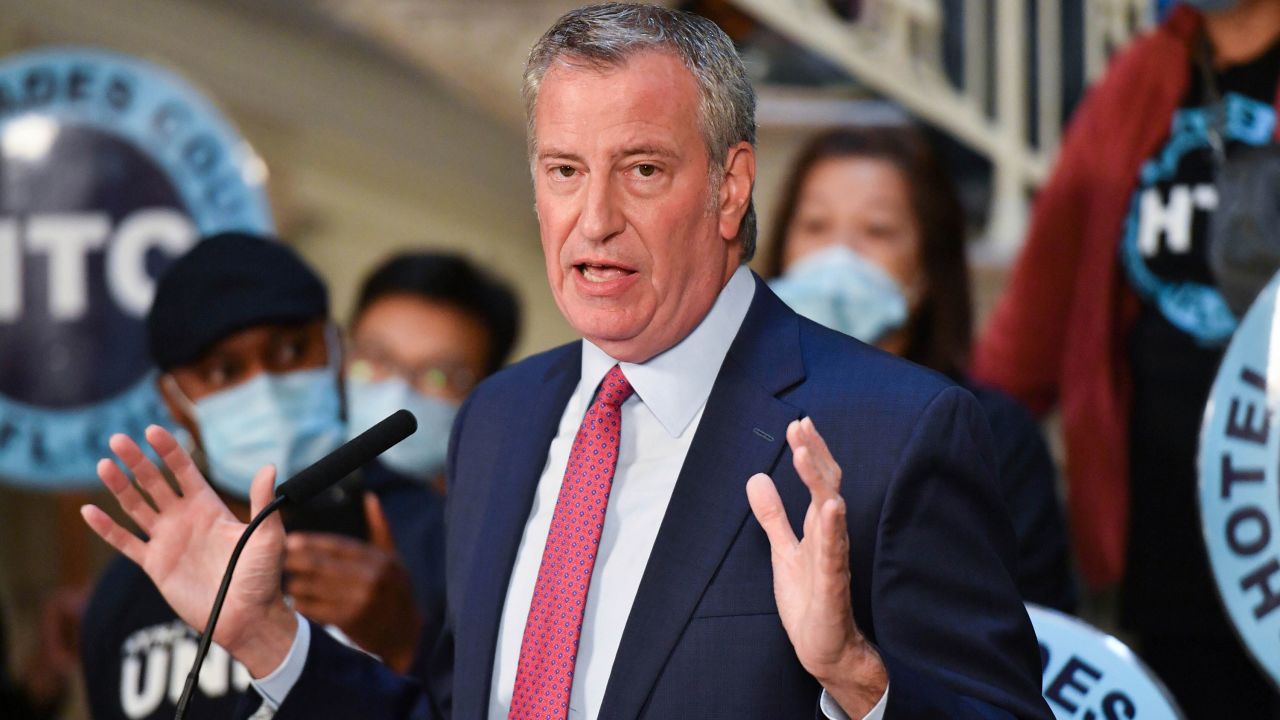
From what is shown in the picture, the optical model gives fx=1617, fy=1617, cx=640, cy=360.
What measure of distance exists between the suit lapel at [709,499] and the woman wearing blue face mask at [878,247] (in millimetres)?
1266

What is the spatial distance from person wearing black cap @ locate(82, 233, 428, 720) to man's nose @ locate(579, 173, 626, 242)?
42.1 inches

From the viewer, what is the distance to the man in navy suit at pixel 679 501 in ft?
4.84

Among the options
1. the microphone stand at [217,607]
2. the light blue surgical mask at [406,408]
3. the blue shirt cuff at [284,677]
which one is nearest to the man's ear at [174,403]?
the light blue surgical mask at [406,408]

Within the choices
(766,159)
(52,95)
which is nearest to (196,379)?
(52,95)

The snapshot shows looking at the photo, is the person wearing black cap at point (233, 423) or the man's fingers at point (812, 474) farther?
the person wearing black cap at point (233, 423)

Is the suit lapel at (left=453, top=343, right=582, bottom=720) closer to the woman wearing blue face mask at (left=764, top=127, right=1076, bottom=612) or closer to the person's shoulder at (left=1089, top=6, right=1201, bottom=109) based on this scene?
the woman wearing blue face mask at (left=764, top=127, right=1076, bottom=612)

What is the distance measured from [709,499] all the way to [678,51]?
1.44ft

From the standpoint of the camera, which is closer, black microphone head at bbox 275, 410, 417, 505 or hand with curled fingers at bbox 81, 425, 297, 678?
black microphone head at bbox 275, 410, 417, 505

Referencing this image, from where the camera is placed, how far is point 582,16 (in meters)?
1.64

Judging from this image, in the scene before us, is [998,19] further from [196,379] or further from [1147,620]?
[196,379]

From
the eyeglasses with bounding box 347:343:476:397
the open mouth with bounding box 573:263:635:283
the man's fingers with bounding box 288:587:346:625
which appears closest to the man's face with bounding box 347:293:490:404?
the eyeglasses with bounding box 347:343:476:397

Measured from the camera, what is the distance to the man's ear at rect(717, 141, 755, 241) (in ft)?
5.38

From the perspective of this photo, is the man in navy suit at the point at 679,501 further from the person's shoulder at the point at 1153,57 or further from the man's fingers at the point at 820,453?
Answer: the person's shoulder at the point at 1153,57

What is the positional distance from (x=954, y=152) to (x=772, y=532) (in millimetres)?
3485
